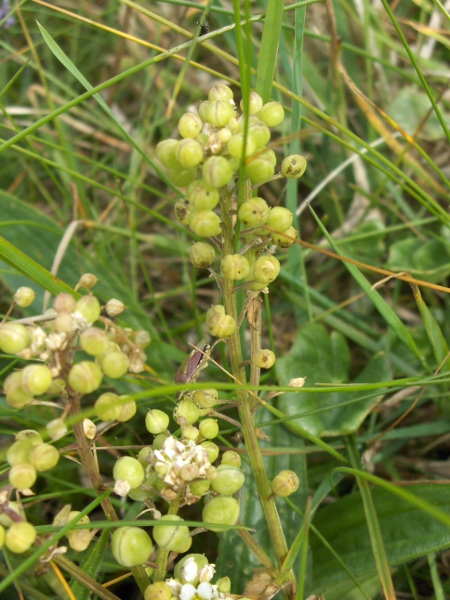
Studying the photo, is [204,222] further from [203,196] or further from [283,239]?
[283,239]

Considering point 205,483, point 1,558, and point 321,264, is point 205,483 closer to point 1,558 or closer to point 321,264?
point 1,558

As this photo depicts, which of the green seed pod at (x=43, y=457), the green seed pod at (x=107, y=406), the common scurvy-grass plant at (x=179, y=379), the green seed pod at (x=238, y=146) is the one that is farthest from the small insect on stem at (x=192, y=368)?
the green seed pod at (x=238, y=146)

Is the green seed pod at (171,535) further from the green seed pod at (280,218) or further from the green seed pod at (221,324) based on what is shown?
the green seed pod at (280,218)

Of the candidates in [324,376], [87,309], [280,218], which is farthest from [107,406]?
[324,376]

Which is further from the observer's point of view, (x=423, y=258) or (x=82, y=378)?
(x=423, y=258)

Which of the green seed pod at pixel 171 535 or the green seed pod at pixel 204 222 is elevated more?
the green seed pod at pixel 204 222

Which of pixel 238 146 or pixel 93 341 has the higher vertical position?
pixel 238 146
